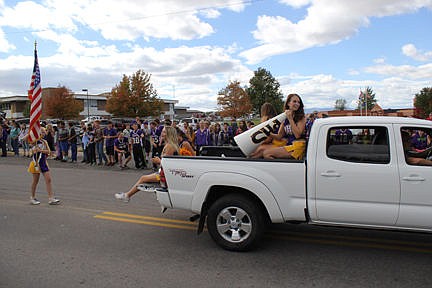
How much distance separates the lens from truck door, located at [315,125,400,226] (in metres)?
4.14

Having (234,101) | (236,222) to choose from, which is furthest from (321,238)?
(234,101)

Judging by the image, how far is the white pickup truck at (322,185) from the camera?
13.5 ft

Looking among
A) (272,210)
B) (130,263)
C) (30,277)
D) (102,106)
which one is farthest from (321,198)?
(102,106)

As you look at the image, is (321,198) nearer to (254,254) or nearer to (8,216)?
(254,254)

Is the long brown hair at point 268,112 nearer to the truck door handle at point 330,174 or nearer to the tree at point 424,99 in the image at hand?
the truck door handle at point 330,174

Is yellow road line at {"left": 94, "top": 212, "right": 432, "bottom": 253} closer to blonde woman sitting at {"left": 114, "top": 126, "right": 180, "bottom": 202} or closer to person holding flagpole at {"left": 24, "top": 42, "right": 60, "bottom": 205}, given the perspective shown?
blonde woman sitting at {"left": 114, "top": 126, "right": 180, "bottom": 202}

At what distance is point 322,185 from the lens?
4.32 meters

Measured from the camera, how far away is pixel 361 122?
14.4ft

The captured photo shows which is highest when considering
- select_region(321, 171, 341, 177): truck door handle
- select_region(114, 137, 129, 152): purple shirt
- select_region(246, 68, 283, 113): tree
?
select_region(246, 68, 283, 113): tree

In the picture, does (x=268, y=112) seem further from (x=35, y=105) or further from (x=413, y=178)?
(x=35, y=105)

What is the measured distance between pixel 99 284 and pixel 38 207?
4238mm

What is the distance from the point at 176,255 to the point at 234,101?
65721 millimetres

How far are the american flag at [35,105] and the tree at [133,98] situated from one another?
150 feet

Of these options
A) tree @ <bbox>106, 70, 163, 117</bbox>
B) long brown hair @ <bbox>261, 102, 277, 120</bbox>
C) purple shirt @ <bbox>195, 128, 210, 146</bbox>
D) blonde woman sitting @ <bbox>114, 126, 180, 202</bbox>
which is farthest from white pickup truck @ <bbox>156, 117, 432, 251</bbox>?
tree @ <bbox>106, 70, 163, 117</bbox>
